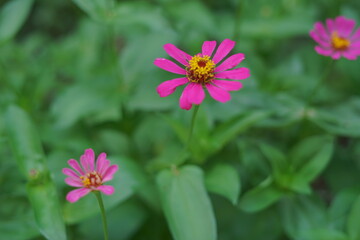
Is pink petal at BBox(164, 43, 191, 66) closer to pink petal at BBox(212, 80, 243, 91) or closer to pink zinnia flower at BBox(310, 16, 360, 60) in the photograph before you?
pink petal at BBox(212, 80, 243, 91)

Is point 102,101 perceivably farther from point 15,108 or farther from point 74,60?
point 74,60

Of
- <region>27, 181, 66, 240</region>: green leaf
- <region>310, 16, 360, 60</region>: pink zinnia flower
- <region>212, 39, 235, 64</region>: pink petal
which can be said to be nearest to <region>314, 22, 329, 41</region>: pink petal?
<region>310, 16, 360, 60</region>: pink zinnia flower

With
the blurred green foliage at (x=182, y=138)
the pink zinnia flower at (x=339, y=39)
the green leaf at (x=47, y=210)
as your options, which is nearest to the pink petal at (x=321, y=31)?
the pink zinnia flower at (x=339, y=39)

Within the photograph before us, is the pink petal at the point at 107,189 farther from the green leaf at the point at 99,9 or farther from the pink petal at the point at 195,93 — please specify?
the green leaf at the point at 99,9

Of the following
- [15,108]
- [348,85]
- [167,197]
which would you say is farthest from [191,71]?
[348,85]

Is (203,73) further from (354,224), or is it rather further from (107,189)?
(354,224)

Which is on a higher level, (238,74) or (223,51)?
(223,51)

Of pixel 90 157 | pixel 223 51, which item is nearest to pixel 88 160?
pixel 90 157
